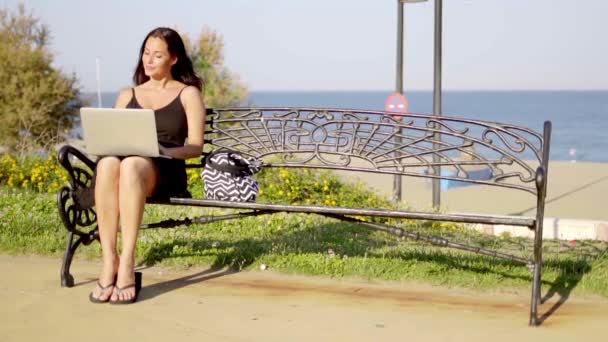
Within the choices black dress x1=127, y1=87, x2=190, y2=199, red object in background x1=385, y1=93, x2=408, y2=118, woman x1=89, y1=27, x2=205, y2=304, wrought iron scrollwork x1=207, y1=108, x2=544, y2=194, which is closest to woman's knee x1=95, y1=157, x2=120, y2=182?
woman x1=89, y1=27, x2=205, y2=304

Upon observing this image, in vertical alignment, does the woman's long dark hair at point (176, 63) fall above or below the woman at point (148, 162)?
above

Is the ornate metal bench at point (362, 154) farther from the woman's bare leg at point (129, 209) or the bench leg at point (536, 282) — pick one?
the woman's bare leg at point (129, 209)

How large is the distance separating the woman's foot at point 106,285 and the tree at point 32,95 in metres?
11.9

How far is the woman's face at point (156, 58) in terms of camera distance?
4.43 meters

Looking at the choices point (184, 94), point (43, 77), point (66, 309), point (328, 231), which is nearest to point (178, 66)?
point (184, 94)

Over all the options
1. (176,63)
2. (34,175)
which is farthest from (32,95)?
(176,63)

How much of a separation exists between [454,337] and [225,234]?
2.48 metres

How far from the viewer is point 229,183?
4328mm

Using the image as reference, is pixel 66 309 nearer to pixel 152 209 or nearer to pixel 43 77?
pixel 152 209

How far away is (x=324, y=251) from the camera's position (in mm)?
4996

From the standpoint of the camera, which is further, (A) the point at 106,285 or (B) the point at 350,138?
(B) the point at 350,138

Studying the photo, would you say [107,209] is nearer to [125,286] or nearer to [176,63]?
[125,286]

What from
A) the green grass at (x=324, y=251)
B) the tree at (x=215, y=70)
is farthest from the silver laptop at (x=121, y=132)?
the tree at (x=215, y=70)

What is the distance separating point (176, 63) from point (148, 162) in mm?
712
